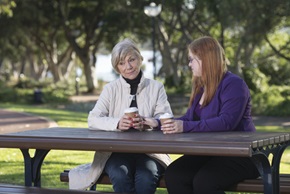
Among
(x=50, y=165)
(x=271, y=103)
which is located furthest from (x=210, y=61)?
(x=271, y=103)

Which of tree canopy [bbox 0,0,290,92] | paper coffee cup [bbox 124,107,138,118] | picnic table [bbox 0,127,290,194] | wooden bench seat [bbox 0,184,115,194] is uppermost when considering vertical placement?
tree canopy [bbox 0,0,290,92]

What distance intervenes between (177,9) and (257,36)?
19.5 feet

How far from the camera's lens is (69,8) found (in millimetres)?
40906

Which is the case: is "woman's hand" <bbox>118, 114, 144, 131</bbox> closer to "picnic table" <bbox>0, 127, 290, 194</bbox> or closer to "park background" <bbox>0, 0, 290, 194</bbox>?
"picnic table" <bbox>0, 127, 290, 194</bbox>

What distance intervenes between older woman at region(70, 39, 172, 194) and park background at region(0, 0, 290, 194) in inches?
412

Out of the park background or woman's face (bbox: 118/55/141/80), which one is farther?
the park background

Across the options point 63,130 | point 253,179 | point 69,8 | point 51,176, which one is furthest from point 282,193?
point 69,8

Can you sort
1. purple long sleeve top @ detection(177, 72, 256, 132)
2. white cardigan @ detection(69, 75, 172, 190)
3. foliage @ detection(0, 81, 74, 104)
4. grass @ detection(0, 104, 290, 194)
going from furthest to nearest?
foliage @ detection(0, 81, 74, 104)
grass @ detection(0, 104, 290, 194)
white cardigan @ detection(69, 75, 172, 190)
purple long sleeve top @ detection(177, 72, 256, 132)

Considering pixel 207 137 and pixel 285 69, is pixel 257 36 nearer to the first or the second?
pixel 285 69

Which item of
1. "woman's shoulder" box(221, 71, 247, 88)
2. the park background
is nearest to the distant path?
the park background

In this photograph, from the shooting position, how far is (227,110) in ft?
17.1

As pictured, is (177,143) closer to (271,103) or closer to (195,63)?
(195,63)

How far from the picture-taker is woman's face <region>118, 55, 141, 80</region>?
5.81m

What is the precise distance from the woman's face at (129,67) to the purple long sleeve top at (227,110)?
774 millimetres
